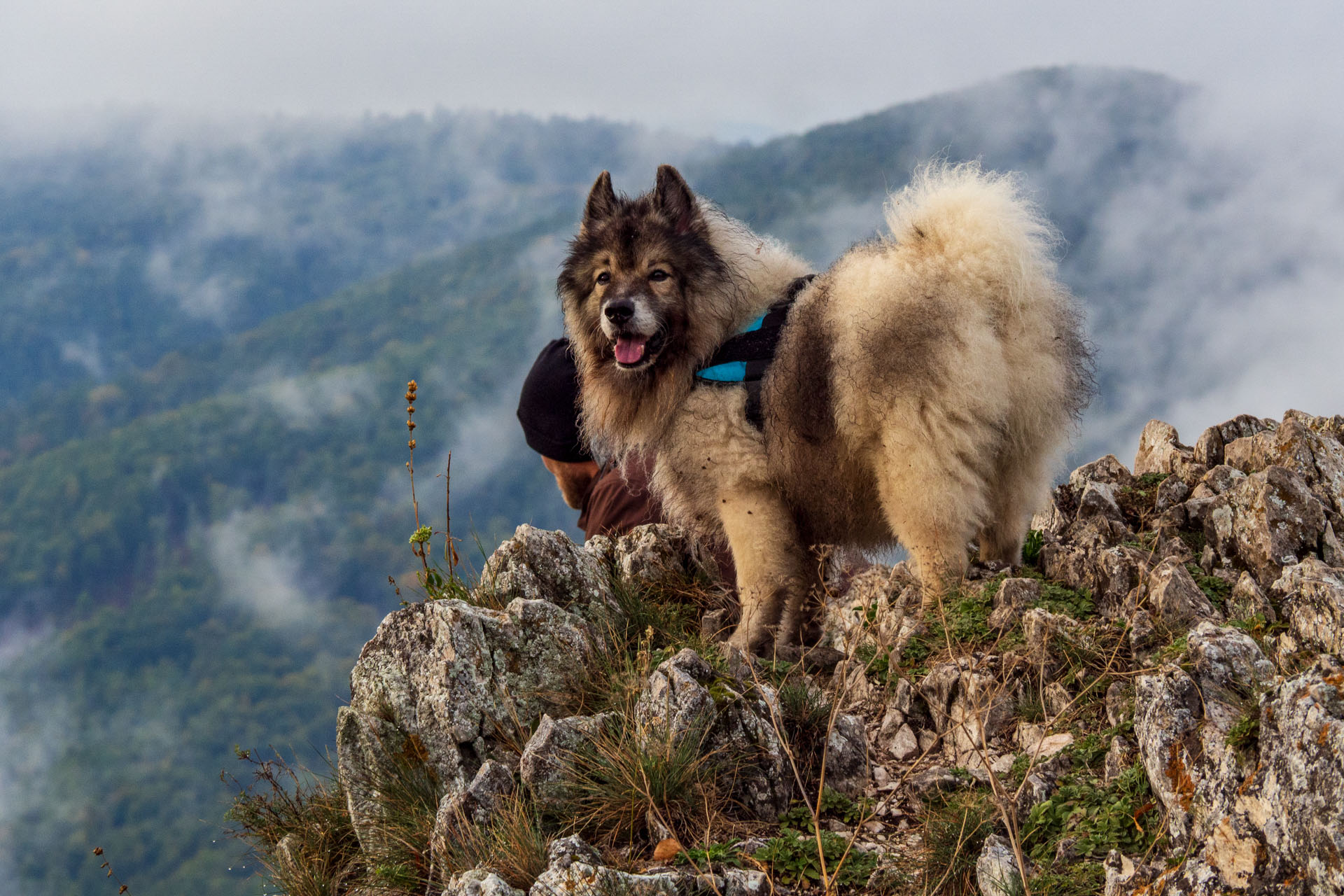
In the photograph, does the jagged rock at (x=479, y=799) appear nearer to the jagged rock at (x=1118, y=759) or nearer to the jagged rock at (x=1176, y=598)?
the jagged rock at (x=1118, y=759)

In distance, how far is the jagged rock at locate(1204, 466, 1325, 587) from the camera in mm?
4660

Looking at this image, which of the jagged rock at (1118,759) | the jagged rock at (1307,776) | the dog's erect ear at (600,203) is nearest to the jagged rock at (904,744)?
the jagged rock at (1118,759)

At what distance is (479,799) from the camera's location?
12.3ft

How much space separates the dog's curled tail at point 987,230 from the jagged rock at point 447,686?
9.38 ft

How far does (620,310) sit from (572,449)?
236 cm

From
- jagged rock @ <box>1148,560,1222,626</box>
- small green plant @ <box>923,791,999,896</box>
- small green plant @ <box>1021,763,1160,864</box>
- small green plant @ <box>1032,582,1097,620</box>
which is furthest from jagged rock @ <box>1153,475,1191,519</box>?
small green plant @ <box>923,791,999,896</box>

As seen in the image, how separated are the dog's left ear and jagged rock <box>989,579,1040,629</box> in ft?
9.55

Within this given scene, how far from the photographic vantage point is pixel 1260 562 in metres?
4.69

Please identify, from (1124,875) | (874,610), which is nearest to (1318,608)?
(1124,875)

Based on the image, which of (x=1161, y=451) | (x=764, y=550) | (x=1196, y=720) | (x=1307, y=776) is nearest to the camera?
(x=1307, y=776)

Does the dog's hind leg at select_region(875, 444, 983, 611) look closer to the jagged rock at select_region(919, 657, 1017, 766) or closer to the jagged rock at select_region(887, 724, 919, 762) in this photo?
the jagged rock at select_region(919, 657, 1017, 766)

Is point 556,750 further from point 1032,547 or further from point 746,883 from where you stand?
point 1032,547

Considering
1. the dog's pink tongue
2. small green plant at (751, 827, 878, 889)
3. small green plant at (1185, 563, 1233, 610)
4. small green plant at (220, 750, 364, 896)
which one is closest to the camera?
small green plant at (751, 827, 878, 889)

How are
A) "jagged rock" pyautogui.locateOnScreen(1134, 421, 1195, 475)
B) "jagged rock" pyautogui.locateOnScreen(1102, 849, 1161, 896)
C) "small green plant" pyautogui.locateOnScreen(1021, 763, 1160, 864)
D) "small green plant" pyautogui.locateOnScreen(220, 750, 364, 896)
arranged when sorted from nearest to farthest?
"jagged rock" pyautogui.locateOnScreen(1102, 849, 1161, 896) < "small green plant" pyautogui.locateOnScreen(1021, 763, 1160, 864) < "small green plant" pyautogui.locateOnScreen(220, 750, 364, 896) < "jagged rock" pyautogui.locateOnScreen(1134, 421, 1195, 475)
